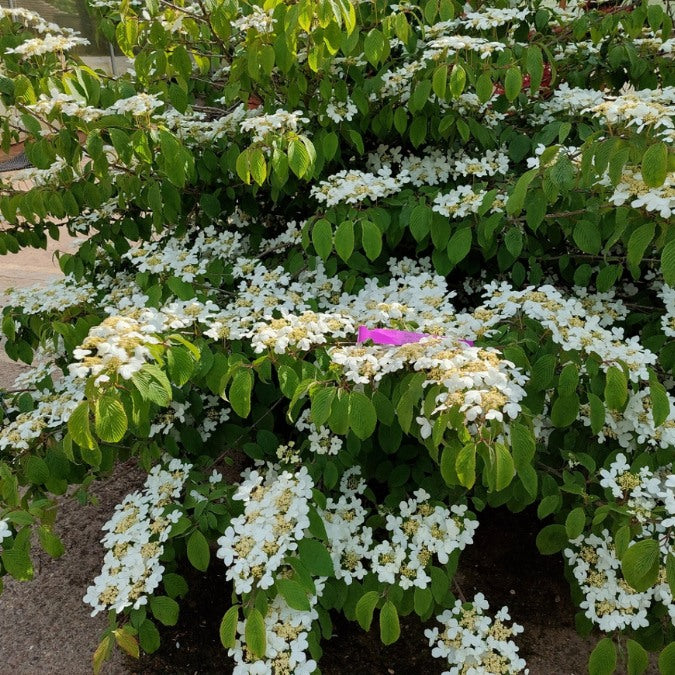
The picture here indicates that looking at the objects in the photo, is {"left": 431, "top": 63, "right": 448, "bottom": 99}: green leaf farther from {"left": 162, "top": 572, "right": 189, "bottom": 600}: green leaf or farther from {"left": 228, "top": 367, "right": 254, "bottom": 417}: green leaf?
{"left": 162, "top": 572, "right": 189, "bottom": 600}: green leaf

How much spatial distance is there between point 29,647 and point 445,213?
2.01 metres

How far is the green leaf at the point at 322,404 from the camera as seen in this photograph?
1237 millimetres

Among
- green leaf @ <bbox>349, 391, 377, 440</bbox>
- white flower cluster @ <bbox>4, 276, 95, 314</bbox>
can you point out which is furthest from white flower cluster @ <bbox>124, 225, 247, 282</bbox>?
green leaf @ <bbox>349, 391, 377, 440</bbox>

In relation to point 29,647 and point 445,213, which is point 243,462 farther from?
point 445,213

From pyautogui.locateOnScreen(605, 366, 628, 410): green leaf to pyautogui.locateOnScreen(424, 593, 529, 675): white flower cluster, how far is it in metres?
0.57

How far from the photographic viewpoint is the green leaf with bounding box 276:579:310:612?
125cm

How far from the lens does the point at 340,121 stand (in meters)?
2.12

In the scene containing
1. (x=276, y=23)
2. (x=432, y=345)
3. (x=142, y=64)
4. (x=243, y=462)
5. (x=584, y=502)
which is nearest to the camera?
(x=432, y=345)

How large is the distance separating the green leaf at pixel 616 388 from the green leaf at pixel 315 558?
70cm

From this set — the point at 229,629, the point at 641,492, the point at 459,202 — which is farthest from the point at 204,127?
the point at 641,492

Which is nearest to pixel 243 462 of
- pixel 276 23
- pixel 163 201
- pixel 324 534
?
pixel 163 201

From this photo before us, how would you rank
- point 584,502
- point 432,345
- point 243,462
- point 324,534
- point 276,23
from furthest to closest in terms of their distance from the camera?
point 243,462
point 276,23
point 584,502
point 324,534
point 432,345

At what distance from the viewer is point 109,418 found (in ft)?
3.68

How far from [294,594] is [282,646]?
163 millimetres
